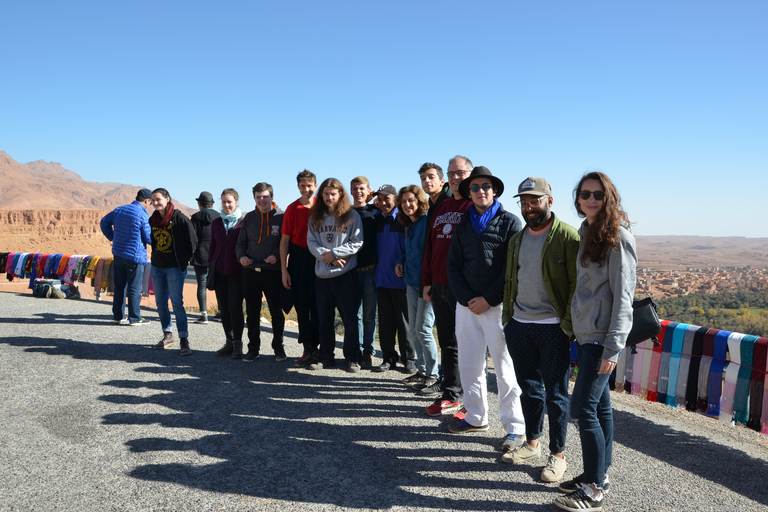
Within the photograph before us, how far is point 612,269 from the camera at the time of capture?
2.73 m

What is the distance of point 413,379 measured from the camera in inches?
213

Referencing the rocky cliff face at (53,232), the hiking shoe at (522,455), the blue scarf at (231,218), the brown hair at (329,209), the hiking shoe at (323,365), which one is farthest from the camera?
the rocky cliff face at (53,232)

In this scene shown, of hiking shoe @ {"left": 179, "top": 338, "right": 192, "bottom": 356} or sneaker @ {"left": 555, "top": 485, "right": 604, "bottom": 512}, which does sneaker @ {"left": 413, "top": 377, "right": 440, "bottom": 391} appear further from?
hiking shoe @ {"left": 179, "top": 338, "right": 192, "bottom": 356}

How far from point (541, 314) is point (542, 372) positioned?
0.41 m

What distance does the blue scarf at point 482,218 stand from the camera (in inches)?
149

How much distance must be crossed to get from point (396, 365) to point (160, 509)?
3.70 metres

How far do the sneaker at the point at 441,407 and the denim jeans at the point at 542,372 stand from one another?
1.04 m

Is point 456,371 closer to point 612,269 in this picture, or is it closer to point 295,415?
point 295,415

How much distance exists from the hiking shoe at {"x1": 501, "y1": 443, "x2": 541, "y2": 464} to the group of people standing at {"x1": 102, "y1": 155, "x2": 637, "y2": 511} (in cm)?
2

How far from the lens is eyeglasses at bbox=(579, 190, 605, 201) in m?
2.77

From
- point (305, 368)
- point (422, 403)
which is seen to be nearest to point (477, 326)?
point (422, 403)

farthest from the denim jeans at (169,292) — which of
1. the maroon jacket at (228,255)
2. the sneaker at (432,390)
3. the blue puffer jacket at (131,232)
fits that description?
the sneaker at (432,390)

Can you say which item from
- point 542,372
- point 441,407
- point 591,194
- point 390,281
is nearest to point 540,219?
point 591,194

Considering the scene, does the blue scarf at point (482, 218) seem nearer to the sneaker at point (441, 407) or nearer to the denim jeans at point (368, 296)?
the sneaker at point (441, 407)
